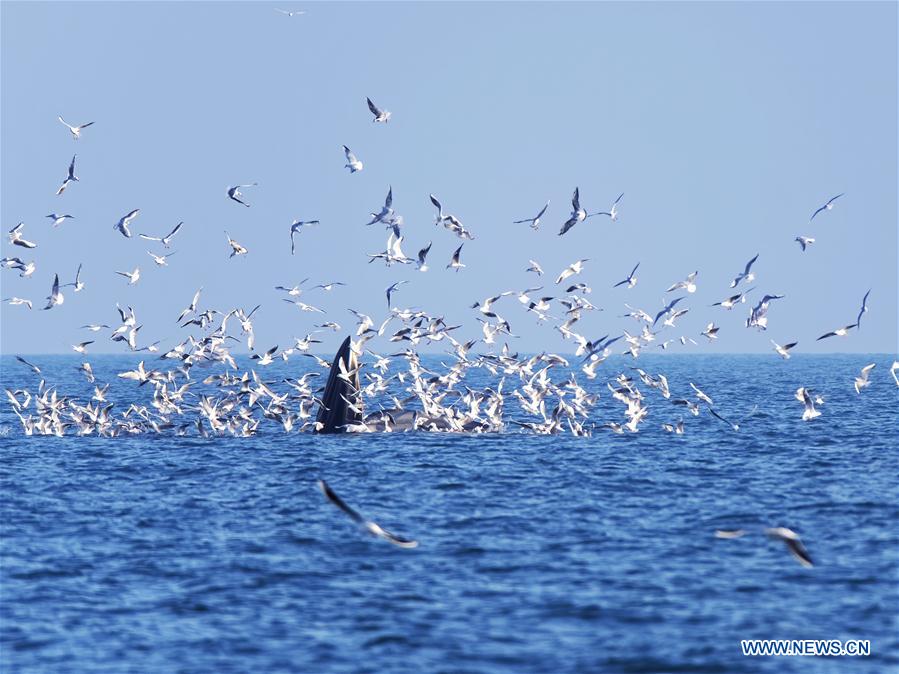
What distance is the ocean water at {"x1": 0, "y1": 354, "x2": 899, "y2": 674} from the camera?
1809 cm

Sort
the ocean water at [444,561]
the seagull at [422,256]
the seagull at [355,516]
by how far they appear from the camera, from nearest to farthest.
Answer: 1. the seagull at [355,516]
2. the ocean water at [444,561]
3. the seagull at [422,256]

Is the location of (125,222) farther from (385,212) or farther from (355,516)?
(355,516)

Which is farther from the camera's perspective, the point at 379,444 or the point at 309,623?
the point at 379,444

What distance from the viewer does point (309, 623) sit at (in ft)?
63.4

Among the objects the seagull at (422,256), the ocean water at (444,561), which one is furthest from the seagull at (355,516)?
the seagull at (422,256)

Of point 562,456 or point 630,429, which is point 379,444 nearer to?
point 562,456

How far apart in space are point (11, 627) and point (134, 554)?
191 inches

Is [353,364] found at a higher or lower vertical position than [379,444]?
higher

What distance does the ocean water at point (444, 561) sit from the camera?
18.1 m

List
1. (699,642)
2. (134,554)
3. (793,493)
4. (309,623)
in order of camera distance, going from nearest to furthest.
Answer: (699,642) → (309,623) → (134,554) → (793,493)

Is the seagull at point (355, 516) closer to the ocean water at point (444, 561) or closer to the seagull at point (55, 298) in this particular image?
the ocean water at point (444, 561)

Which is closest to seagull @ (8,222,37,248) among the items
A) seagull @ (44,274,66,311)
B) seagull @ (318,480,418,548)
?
seagull @ (44,274,66,311)

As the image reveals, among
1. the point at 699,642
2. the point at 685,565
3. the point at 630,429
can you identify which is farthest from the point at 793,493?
the point at 630,429

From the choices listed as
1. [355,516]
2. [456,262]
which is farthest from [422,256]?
[355,516]
